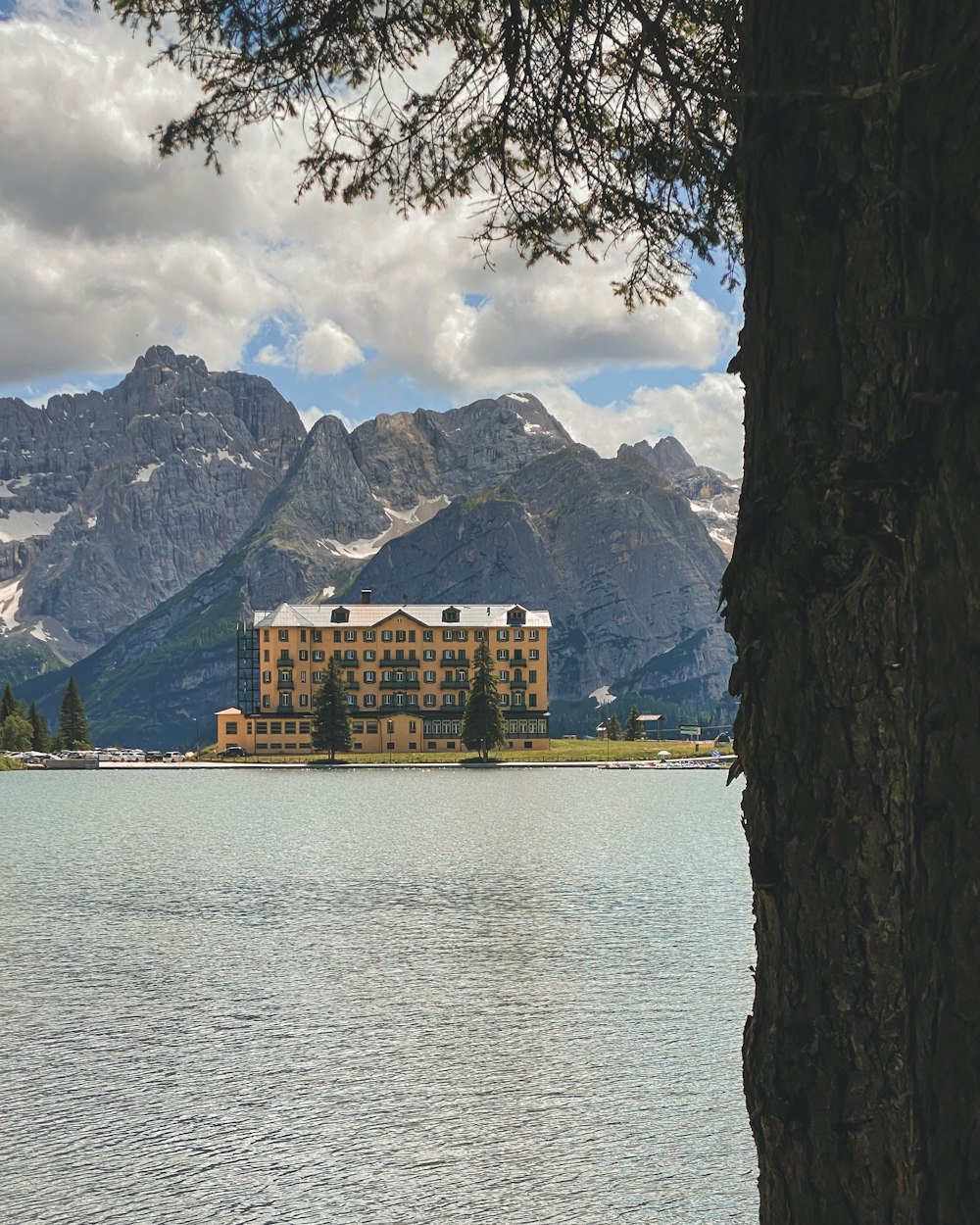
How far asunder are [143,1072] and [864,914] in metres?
23.1

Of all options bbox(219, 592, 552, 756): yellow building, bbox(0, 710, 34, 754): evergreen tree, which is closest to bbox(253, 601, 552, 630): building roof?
bbox(219, 592, 552, 756): yellow building

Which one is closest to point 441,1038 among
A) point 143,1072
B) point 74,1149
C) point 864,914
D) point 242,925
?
point 143,1072

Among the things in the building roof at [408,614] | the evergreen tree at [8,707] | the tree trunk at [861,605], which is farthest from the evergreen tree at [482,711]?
the tree trunk at [861,605]

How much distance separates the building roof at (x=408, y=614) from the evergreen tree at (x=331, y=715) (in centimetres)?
2724

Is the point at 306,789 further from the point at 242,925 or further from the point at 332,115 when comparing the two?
the point at 332,115

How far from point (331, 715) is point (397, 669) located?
28.3m

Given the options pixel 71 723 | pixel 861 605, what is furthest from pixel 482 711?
pixel 861 605

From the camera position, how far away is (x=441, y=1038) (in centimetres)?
2762

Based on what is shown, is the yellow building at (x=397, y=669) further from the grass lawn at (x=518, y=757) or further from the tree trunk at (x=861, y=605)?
the tree trunk at (x=861, y=605)

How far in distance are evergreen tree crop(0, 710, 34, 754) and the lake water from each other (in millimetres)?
124655

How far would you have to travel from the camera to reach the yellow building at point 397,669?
188 meters

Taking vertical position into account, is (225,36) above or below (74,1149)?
above

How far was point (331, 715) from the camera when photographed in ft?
530

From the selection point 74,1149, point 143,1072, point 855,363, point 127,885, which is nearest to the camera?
point 855,363
